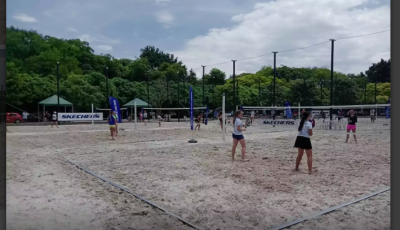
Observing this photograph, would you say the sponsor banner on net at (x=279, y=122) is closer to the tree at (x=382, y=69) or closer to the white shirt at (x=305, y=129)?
the tree at (x=382, y=69)

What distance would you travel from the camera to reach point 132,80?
13.9m

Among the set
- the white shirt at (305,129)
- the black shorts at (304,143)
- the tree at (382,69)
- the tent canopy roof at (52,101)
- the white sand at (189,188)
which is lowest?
the white sand at (189,188)

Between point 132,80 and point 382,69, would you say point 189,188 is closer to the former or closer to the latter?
point 382,69

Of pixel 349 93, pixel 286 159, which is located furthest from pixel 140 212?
pixel 349 93

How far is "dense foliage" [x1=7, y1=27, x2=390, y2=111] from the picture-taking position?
13.8ft

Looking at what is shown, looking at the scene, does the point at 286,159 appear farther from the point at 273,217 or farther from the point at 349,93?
the point at 349,93

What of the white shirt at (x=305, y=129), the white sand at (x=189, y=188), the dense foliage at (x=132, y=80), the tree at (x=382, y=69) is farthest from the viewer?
the tree at (x=382, y=69)

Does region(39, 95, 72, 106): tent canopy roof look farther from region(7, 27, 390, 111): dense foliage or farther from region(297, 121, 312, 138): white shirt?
region(297, 121, 312, 138): white shirt

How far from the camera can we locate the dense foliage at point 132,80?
4207mm

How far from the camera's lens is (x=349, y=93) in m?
27.7

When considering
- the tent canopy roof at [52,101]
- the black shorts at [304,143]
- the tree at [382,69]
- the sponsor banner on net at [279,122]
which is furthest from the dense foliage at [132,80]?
the sponsor banner on net at [279,122]

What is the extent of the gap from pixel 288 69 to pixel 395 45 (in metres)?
41.0

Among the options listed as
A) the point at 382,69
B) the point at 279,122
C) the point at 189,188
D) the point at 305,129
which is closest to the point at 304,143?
the point at 305,129

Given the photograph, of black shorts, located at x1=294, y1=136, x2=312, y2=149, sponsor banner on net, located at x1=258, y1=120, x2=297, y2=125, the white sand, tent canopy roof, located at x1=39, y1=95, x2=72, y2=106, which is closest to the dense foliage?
tent canopy roof, located at x1=39, y1=95, x2=72, y2=106
